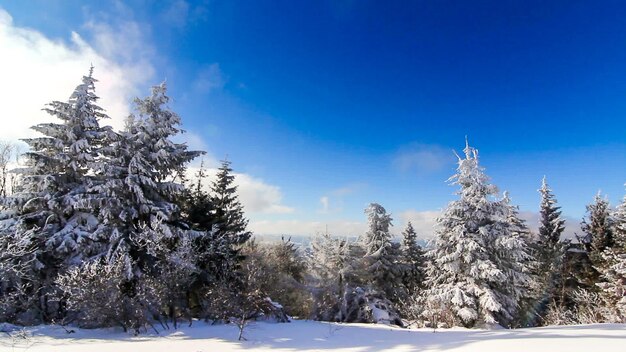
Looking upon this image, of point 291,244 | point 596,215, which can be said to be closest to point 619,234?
point 596,215

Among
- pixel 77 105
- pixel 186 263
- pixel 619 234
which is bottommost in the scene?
pixel 186 263

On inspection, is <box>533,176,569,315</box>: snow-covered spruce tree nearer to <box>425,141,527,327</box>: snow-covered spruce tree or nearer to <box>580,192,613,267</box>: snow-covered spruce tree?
<box>580,192,613,267</box>: snow-covered spruce tree

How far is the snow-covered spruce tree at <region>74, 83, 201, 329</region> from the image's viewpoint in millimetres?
14227

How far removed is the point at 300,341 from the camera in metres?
11.8

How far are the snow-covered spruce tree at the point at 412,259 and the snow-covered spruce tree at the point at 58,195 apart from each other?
2737cm

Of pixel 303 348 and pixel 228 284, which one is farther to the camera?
pixel 228 284

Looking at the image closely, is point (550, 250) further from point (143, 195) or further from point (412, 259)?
point (143, 195)

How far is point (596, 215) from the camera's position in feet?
92.7

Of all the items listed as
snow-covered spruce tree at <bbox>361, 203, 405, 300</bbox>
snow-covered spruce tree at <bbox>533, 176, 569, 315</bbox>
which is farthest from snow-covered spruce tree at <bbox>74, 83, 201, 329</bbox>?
snow-covered spruce tree at <bbox>533, 176, 569, 315</bbox>

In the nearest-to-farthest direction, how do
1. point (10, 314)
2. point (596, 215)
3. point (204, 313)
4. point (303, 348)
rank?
point (303, 348) < point (10, 314) < point (204, 313) < point (596, 215)

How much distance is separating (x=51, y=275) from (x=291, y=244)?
29114 millimetres

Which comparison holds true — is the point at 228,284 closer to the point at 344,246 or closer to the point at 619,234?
the point at 344,246

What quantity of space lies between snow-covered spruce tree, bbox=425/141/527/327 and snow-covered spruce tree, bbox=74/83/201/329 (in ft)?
44.9

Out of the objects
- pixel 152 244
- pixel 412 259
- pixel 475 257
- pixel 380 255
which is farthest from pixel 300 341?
pixel 412 259
